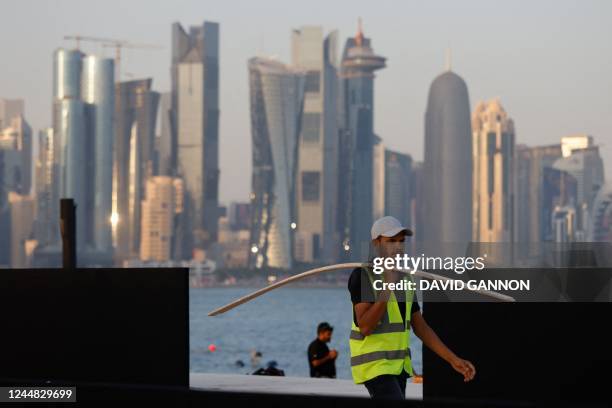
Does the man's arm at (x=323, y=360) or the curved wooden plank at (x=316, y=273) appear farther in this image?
the man's arm at (x=323, y=360)

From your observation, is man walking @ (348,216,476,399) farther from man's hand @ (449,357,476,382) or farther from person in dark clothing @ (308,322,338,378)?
person in dark clothing @ (308,322,338,378)

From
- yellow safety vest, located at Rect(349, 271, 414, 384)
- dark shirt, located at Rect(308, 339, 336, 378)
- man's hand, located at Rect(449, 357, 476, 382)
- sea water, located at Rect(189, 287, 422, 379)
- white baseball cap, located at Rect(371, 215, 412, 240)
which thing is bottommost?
sea water, located at Rect(189, 287, 422, 379)

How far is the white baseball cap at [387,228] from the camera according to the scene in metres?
7.59

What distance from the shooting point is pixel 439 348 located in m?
7.87

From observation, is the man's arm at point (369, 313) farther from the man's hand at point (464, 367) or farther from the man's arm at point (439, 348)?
the man's hand at point (464, 367)

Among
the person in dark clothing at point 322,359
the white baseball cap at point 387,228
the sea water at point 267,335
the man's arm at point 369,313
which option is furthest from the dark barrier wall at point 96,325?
the sea water at point 267,335

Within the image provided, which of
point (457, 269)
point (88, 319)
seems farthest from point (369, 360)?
point (88, 319)

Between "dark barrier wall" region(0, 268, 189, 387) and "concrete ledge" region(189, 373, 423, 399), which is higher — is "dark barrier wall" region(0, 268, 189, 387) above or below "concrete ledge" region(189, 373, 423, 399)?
above

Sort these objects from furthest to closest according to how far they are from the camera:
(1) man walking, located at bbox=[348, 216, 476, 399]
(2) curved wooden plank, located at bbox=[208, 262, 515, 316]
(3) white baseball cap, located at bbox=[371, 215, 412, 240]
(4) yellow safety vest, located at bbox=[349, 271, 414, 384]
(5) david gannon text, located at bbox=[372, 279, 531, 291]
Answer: (5) david gannon text, located at bbox=[372, 279, 531, 291] → (2) curved wooden plank, located at bbox=[208, 262, 515, 316] → (4) yellow safety vest, located at bbox=[349, 271, 414, 384] → (1) man walking, located at bbox=[348, 216, 476, 399] → (3) white baseball cap, located at bbox=[371, 215, 412, 240]

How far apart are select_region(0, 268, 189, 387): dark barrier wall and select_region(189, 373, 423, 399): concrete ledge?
376 centimetres

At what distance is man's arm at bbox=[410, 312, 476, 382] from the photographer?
7.86m

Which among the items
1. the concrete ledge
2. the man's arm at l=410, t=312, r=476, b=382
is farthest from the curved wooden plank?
the concrete ledge

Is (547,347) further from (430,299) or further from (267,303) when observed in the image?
(267,303)

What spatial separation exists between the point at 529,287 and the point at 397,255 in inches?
55.9
